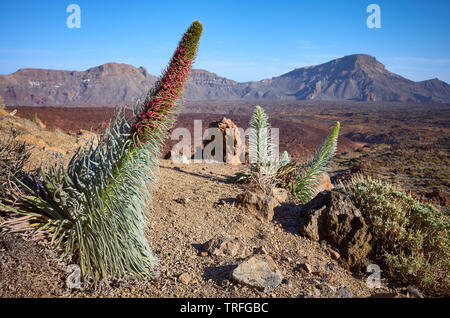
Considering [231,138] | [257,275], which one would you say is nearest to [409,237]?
[257,275]

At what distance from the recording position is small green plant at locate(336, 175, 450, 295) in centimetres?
392

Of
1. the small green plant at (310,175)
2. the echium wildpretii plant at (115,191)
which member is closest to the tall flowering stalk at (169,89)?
the echium wildpretii plant at (115,191)

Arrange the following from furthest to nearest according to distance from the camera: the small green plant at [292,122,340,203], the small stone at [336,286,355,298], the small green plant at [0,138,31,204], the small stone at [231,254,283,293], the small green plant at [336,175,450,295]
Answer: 1. the small green plant at [292,122,340,203]
2. the small green plant at [336,175,450,295]
3. the small stone at [336,286,355,298]
4. the small stone at [231,254,283,293]
5. the small green plant at [0,138,31,204]

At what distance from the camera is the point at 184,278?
→ 9.96 feet

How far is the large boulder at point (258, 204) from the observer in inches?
193

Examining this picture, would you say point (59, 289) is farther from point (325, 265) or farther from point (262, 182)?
point (262, 182)

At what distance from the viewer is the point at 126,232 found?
2830 millimetres

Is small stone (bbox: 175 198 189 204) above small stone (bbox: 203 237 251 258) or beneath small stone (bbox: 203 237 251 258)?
above

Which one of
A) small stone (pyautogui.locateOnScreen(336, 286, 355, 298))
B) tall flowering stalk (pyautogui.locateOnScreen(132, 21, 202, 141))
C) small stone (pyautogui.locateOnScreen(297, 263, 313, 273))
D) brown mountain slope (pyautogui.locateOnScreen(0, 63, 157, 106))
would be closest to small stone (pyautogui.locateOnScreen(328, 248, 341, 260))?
small stone (pyautogui.locateOnScreen(297, 263, 313, 273))

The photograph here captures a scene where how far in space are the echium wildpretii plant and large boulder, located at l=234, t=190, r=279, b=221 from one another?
2.40 m

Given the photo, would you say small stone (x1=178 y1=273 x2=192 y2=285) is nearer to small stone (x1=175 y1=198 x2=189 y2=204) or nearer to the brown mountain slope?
small stone (x1=175 y1=198 x2=189 y2=204)

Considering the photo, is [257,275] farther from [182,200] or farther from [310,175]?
[310,175]
